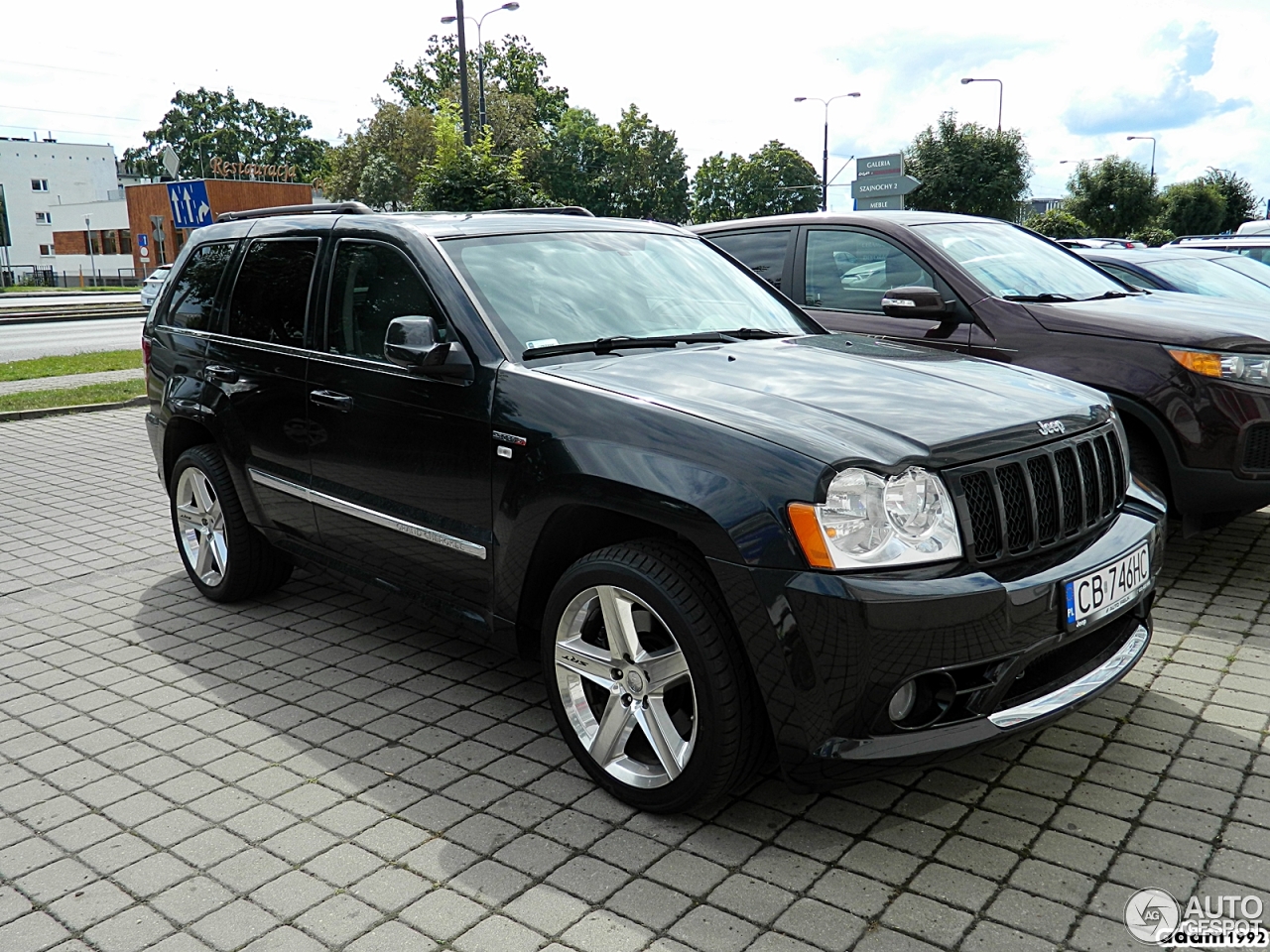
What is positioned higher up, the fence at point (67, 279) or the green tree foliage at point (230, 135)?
the green tree foliage at point (230, 135)

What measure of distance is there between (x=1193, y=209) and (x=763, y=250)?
2424 inches

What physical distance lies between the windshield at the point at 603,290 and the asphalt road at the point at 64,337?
17.3 m

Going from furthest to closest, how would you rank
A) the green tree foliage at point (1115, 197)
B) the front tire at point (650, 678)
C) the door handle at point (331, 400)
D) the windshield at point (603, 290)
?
1. the green tree foliage at point (1115, 197)
2. the door handle at point (331, 400)
3. the windshield at point (603, 290)
4. the front tire at point (650, 678)

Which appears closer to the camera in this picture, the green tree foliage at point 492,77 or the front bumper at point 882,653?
the front bumper at point 882,653

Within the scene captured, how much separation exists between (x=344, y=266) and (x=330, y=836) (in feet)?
7.54

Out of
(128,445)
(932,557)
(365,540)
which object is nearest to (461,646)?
(365,540)

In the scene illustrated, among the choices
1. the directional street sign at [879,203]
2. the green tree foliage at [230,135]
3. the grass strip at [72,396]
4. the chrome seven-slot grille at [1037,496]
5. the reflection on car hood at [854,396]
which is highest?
the green tree foliage at [230,135]

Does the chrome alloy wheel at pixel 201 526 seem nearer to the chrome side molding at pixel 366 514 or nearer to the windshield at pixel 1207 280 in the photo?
the chrome side molding at pixel 366 514

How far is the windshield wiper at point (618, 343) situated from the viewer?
3775 millimetres

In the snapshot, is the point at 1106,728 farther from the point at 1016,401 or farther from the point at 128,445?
the point at 128,445

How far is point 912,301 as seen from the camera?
17.8ft

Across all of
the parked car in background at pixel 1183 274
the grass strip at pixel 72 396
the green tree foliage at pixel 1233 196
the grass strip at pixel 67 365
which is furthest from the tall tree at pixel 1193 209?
the grass strip at pixel 72 396

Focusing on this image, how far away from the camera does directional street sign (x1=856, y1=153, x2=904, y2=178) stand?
25672 millimetres

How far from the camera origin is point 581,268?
424 centimetres
